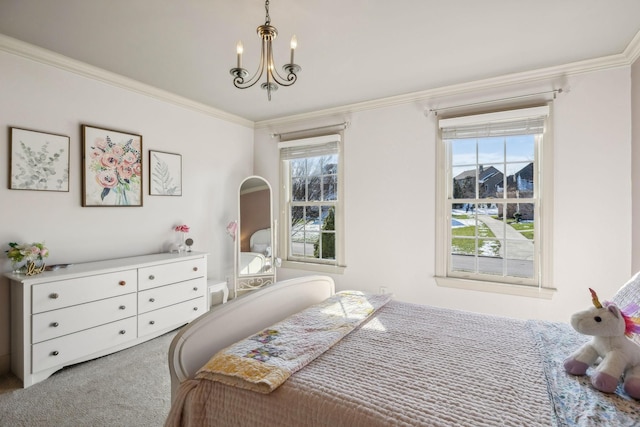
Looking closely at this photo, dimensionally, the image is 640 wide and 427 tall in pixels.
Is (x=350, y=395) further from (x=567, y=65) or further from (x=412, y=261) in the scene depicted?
(x=567, y=65)

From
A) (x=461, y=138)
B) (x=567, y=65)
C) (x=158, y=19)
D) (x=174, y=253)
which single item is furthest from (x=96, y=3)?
(x=567, y=65)

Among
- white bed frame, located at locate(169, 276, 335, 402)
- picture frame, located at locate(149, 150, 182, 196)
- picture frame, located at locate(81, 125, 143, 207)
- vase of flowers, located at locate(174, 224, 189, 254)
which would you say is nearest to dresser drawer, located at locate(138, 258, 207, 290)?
vase of flowers, located at locate(174, 224, 189, 254)

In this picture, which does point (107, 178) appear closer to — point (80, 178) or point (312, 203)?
point (80, 178)

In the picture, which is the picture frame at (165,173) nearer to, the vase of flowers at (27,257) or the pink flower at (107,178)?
the pink flower at (107,178)

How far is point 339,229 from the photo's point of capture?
12.5ft

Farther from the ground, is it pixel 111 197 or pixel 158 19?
pixel 158 19

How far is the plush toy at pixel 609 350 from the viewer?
3.61ft

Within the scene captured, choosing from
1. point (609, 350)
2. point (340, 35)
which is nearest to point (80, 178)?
point (340, 35)

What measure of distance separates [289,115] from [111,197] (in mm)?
2241

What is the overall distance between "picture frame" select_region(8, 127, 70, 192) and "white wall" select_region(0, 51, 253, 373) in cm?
5

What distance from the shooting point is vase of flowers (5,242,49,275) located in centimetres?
222

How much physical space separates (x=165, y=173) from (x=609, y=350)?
3669 mm

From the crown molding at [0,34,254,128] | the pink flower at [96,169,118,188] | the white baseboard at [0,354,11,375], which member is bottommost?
the white baseboard at [0,354,11,375]

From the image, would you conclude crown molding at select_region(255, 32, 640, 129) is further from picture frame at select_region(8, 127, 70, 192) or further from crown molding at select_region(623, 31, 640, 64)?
picture frame at select_region(8, 127, 70, 192)
